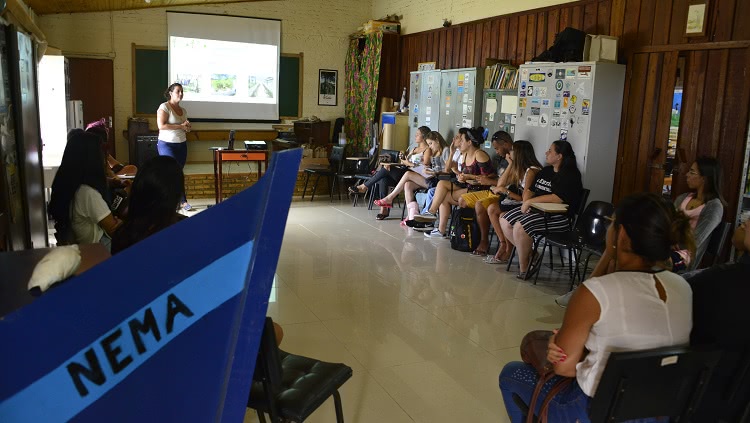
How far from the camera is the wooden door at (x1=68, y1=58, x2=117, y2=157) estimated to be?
10.2 meters

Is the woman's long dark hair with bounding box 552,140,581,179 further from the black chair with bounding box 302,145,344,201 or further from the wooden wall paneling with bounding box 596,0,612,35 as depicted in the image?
the black chair with bounding box 302,145,344,201

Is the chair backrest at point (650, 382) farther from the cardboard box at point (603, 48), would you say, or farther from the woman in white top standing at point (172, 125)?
the woman in white top standing at point (172, 125)

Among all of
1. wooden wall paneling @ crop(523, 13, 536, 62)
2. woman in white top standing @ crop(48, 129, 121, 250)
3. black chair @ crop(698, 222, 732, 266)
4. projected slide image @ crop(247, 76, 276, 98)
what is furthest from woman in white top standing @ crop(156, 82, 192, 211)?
black chair @ crop(698, 222, 732, 266)

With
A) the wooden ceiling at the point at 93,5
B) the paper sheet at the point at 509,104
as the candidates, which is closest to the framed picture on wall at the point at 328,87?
the wooden ceiling at the point at 93,5

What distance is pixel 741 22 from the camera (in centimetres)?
530

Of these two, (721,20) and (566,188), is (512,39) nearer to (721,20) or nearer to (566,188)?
(721,20)

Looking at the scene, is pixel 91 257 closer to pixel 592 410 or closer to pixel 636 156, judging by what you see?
pixel 592 410

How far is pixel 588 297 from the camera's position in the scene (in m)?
2.00

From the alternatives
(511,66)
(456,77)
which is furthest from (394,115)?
(511,66)

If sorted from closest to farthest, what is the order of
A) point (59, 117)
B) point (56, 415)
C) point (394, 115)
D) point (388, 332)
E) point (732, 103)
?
1. point (56, 415)
2. point (388, 332)
3. point (732, 103)
4. point (59, 117)
5. point (394, 115)

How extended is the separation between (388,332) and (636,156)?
3633mm

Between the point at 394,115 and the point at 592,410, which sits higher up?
the point at 394,115

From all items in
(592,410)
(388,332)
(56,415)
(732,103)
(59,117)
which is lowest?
(388,332)

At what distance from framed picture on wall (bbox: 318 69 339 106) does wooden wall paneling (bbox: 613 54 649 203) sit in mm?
6743
